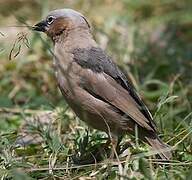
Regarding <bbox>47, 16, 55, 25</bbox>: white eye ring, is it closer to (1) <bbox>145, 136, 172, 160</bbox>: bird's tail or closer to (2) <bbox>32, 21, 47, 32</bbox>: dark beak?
(2) <bbox>32, 21, 47, 32</bbox>: dark beak

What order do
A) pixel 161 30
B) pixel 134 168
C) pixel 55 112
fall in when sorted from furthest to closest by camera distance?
pixel 161 30
pixel 55 112
pixel 134 168

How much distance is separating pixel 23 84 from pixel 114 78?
97.0 inches

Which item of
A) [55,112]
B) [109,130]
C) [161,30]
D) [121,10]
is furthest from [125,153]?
[121,10]

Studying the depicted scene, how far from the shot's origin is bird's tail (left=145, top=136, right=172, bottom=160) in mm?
4434

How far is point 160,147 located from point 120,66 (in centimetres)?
228

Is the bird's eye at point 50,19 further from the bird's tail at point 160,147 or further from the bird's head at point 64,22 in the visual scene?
the bird's tail at point 160,147

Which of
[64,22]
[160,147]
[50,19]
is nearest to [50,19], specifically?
[50,19]

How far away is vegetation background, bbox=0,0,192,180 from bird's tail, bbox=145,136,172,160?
6 cm

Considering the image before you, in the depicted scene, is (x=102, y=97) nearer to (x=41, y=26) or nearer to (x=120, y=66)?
(x=41, y=26)

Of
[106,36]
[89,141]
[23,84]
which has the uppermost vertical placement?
[106,36]

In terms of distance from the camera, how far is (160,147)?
4.61m

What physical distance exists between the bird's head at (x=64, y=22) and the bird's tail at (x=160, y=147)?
0.98 meters

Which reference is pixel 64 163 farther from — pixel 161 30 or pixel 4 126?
pixel 161 30

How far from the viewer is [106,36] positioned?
755 centimetres
